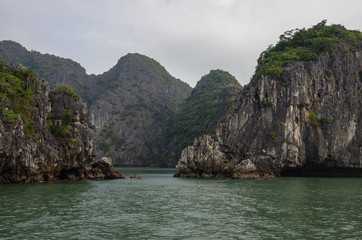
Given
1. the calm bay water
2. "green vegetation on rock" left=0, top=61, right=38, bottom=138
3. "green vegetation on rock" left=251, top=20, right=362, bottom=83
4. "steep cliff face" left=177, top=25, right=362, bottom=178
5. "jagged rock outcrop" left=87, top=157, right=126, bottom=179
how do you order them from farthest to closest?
"green vegetation on rock" left=251, top=20, right=362, bottom=83 → "steep cliff face" left=177, top=25, right=362, bottom=178 → "jagged rock outcrop" left=87, top=157, right=126, bottom=179 → "green vegetation on rock" left=0, top=61, right=38, bottom=138 → the calm bay water

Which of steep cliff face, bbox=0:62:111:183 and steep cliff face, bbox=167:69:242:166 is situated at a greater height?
steep cliff face, bbox=167:69:242:166

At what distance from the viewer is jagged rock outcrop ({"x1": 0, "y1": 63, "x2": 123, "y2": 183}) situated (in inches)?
1650

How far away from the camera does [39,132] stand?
4912cm

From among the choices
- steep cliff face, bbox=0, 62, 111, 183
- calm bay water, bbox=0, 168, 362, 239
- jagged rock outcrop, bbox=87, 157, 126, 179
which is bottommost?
calm bay water, bbox=0, 168, 362, 239

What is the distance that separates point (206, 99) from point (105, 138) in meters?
69.3

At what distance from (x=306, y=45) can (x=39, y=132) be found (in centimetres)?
6838

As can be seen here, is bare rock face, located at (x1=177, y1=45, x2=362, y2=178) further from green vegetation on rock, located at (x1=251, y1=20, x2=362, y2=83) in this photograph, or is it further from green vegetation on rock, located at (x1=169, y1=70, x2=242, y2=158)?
green vegetation on rock, located at (x1=169, y1=70, x2=242, y2=158)

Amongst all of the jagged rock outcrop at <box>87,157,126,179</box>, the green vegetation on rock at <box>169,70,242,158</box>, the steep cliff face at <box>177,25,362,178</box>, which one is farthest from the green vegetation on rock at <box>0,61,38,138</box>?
the green vegetation on rock at <box>169,70,242,158</box>

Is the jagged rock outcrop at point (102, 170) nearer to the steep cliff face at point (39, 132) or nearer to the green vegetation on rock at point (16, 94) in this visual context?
the steep cliff face at point (39, 132)

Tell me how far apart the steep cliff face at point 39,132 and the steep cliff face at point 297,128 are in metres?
25.1

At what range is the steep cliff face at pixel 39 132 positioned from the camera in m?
41.9

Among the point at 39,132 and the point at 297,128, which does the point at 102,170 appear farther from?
the point at 297,128

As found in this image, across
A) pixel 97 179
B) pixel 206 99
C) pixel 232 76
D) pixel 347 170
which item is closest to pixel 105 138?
pixel 206 99

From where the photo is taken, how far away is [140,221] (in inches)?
828
